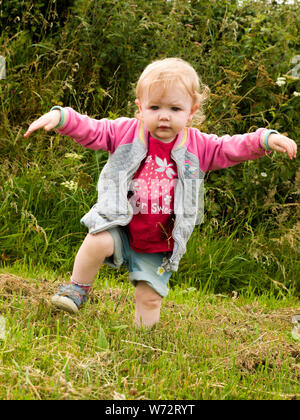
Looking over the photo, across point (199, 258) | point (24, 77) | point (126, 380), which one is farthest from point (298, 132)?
point (126, 380)

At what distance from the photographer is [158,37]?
4.72 m

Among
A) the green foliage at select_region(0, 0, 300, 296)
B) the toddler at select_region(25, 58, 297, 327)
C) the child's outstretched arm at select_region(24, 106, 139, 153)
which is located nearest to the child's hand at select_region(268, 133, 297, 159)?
the toddler at select_region(25, 58, 297, 327)

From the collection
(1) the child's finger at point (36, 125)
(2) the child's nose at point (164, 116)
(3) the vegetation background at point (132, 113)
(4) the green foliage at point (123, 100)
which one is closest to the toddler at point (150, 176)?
(2) the child's nose at point (164, 116)

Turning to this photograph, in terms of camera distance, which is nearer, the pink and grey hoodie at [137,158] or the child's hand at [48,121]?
the child's hand at [48,121]

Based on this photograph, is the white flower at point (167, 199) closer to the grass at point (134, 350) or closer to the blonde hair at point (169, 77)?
A: the blonde hair at point (169, 77)

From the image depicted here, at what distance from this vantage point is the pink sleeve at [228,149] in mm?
2615

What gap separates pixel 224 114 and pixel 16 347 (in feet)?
8.99

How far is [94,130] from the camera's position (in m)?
2.63

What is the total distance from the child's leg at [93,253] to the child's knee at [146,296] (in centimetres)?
24

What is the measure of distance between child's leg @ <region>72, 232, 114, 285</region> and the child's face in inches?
21.5

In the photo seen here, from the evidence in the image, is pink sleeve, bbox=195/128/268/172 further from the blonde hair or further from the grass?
the grass

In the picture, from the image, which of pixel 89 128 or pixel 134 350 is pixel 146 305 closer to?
pixel 134 350

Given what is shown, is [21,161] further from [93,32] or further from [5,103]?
[93,32]

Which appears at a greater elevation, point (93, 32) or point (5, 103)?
point (93, 32)
